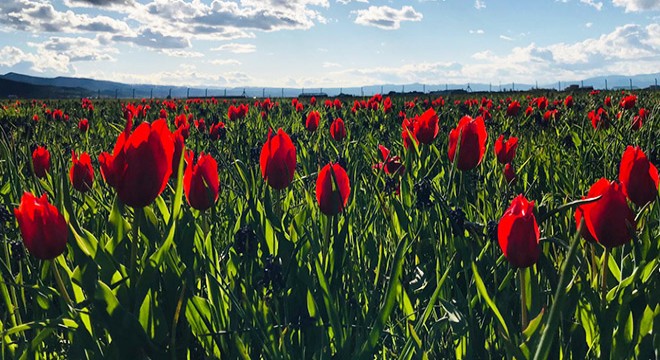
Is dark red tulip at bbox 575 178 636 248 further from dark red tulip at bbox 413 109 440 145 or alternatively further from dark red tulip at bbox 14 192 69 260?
dark red tulip at bbox 413 109 440 145

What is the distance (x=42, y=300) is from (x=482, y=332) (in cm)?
128

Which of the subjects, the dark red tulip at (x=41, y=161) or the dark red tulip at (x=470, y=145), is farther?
the dark red tulip at (x=41, y=161)

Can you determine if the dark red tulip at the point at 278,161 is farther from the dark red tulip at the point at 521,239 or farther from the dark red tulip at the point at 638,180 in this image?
the dark red tulip at the point at 638,180

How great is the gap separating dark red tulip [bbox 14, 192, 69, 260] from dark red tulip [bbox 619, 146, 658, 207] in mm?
1600

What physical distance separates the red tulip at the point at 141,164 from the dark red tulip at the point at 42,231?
0.16 m

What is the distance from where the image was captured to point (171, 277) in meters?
1.60

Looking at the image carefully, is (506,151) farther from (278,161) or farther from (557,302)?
(557,302)

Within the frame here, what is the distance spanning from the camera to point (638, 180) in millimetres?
1706

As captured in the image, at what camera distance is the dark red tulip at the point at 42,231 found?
4.35ft

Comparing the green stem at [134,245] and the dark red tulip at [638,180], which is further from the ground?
the dark red tulip at [638,180]

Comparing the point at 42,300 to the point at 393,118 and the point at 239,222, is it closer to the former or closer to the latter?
the point at 239,222

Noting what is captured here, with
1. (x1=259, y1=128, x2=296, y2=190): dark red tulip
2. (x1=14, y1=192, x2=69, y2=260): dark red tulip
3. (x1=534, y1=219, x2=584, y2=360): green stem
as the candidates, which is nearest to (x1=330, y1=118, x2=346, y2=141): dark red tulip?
(x1=259, y1=128, x2=296, y2=190): dark red tulip

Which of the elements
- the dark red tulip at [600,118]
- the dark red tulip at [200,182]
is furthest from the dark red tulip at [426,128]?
the dark red tulip at [600,118]

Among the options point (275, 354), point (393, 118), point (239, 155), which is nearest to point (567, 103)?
point (393, 118)
